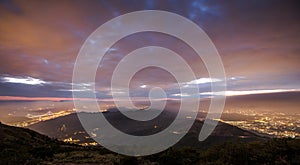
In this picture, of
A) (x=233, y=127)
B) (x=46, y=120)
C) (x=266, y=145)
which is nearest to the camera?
(x=266, y=145)

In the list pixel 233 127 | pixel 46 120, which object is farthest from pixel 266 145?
pixel 46 120

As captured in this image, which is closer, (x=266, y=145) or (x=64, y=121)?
(x=266, y=145)

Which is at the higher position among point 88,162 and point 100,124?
point 88,162

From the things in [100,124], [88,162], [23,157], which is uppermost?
[23,157]

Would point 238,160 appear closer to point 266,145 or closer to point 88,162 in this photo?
point 266,145

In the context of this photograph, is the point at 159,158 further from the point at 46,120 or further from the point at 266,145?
the point at 46,120

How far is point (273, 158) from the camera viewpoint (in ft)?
38.3

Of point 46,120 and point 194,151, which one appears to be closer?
point 194,151

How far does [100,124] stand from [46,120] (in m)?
55.9

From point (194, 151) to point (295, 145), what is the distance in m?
7.12

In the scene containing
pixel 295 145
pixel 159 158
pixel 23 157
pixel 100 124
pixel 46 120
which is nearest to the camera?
pixel 295 145

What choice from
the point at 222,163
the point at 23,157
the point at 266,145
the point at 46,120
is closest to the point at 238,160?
the point at 222,163

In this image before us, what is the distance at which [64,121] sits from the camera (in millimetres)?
173125

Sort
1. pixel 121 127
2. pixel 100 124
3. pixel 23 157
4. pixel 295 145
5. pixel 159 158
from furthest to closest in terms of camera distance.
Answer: pixel 100 124 → pixel 121 127 → pixel 159 158 → pixel 23 157 → pixel 295 145
